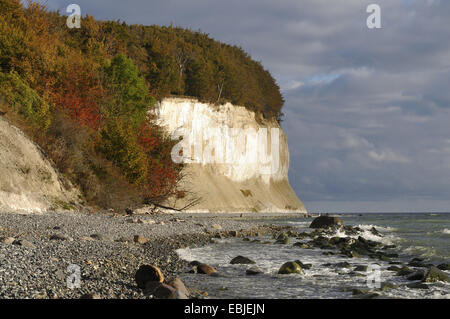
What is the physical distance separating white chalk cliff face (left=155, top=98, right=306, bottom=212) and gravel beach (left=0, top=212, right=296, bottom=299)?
33.8 metres

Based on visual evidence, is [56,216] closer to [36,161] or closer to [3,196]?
[3,196]

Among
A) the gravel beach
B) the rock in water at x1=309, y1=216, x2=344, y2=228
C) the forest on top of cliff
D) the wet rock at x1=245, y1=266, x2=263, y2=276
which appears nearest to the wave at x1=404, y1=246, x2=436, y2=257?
the gravel beach

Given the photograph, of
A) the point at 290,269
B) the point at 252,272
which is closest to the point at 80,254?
the point at 252,272

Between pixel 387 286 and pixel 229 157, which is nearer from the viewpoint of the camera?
pixel 387 286

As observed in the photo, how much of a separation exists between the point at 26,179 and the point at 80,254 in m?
13.6

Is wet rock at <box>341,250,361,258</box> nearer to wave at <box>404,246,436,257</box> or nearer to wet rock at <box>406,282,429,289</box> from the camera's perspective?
wave at <box>404,246,436,257</box>

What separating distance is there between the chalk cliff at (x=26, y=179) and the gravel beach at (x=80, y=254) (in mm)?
3286

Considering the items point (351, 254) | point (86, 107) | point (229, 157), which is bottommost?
point (351, 254)

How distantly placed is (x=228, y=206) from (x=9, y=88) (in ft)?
123

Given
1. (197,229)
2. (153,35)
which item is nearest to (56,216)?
(197,229)

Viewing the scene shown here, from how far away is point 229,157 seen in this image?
220 feet

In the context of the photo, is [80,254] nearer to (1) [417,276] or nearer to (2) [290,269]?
(2) [290,269]

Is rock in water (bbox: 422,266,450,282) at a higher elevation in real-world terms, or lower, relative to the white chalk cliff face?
lower

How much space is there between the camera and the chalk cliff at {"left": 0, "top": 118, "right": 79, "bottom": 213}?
22484 millimetres
